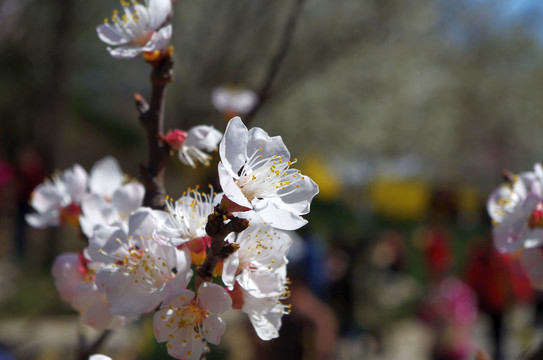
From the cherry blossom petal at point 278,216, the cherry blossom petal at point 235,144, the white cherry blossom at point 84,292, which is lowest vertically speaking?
the white cherry blossom at point 84,292

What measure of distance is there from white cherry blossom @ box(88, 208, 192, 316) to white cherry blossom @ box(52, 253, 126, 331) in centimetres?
8

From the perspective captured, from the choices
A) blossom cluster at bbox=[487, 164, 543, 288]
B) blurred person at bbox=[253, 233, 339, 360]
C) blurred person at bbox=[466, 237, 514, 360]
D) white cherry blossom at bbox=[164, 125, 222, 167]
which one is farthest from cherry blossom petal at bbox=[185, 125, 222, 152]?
blurred person at bbox=[466, 237, 514, 360]

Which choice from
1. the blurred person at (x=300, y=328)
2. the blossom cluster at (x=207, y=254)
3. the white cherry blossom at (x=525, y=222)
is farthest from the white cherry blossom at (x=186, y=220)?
the blurred person at (x=300, y=328)

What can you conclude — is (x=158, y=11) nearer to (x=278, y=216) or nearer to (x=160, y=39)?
(x=160, y=39)

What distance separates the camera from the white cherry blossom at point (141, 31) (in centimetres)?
89

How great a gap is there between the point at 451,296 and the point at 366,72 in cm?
428

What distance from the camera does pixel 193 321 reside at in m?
0.74

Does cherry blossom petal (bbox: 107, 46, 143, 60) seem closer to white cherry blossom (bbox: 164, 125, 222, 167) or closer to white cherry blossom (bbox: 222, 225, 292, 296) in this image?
white cherry blossom (bbox: 164, 125, 222, 167)

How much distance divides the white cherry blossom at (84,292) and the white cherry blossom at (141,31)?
1.22 ft

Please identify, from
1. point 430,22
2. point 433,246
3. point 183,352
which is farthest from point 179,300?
point 430,22

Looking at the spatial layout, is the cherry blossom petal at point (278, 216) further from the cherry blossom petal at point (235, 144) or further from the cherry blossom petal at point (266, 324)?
the cherry blossom petal at point (266, 324)

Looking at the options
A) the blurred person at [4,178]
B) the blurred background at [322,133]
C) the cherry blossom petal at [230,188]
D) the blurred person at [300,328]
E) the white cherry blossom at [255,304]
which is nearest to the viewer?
the cherry blossom petal at [230,188]

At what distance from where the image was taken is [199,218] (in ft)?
2.61

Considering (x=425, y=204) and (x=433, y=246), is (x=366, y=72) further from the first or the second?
(x=425, y=204)
